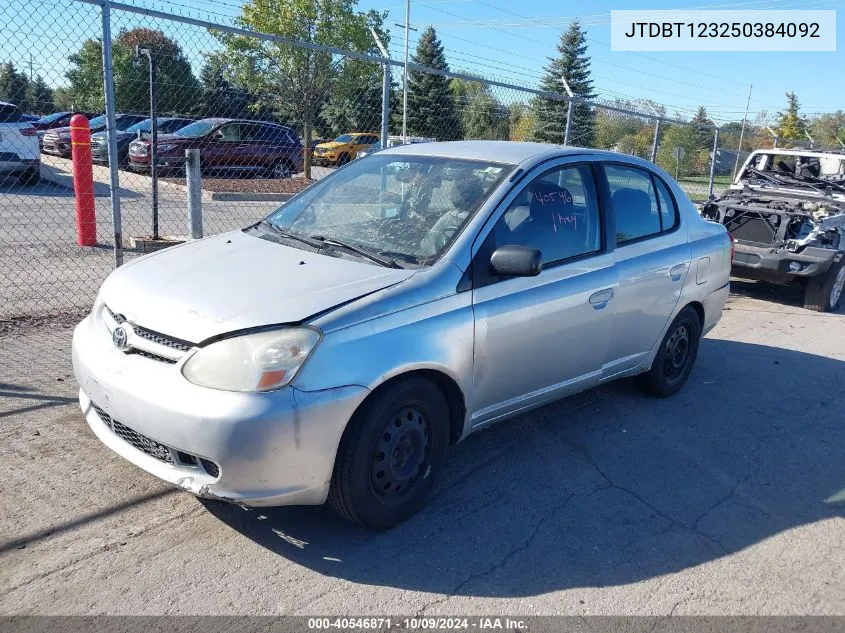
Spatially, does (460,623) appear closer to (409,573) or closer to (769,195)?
(409,573)

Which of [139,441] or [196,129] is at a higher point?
[196,129]

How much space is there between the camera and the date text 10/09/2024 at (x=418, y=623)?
2682 millimetres

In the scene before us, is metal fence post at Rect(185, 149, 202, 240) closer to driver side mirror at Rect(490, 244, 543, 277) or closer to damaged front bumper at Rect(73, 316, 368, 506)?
damaged front bumper at Rect(73, 316, 368, 506)

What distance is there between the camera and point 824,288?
8.47 meters

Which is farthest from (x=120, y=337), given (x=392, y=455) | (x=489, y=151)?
(x=489, y=151)

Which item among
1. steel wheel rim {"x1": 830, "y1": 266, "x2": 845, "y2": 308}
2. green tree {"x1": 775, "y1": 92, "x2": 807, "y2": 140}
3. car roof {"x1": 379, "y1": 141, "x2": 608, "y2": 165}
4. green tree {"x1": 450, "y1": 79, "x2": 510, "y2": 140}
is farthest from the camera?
green tree {"x1": 775, "y1": 92, "x2": 807, "y2": 140}

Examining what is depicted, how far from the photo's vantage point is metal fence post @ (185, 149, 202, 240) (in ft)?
25.9

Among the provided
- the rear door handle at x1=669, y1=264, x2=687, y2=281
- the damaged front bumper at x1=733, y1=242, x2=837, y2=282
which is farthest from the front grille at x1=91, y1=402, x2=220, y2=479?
the damaged front bumper at x1=733, y1=242, x2=837, y2=282

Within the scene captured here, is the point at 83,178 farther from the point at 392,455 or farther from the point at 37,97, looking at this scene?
the point at 392,455

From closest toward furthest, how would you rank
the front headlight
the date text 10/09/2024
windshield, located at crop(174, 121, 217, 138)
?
1. the date text 10/09/2024
2. the front headlight
3. windshield, located at crop(174, 121, 217, 138)

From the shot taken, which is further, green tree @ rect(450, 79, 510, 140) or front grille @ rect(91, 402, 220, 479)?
green tree @ rect(450, 79, 510, 140)

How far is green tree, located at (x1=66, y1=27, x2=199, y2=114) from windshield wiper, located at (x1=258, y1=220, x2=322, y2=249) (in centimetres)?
287

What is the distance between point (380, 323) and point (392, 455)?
63cm

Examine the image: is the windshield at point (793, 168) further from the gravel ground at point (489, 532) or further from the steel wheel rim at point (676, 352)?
the gravel ground at point (489, 532)
